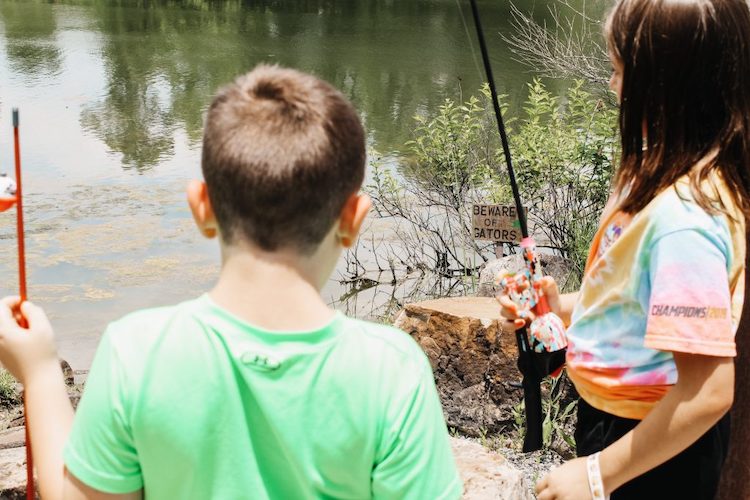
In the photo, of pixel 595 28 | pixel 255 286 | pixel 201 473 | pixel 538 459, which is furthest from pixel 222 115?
pixel 595 28

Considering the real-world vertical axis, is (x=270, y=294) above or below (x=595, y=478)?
above

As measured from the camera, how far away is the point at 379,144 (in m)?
9.23

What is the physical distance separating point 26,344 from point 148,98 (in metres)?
10.1

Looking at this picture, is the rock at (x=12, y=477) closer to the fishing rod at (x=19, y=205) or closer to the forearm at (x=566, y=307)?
the fishing rod at (x=19, y=205)

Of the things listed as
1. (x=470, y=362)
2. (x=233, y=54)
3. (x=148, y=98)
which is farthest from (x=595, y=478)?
(x=233, y=54)

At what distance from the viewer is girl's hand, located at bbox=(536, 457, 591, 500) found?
1.46 metres

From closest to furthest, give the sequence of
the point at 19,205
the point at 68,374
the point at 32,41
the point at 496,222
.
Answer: the point at 19,205 < the point at 496,222 < the point at 68,374 < the point at 32,41

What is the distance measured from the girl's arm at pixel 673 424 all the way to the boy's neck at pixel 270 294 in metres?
0.55

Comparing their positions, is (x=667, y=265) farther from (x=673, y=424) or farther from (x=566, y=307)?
(x=566, y=307)

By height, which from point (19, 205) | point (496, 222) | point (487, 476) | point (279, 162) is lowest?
point (496, 222)

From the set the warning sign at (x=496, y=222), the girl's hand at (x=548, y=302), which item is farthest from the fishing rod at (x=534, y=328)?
the warning sign at (x=496, y=222)

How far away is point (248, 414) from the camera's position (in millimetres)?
1090

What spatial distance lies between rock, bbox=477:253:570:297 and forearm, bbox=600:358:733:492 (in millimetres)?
3372

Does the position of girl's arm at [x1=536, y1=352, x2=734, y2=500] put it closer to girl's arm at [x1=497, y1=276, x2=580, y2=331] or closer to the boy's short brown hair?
girl's arm at [x1=497, y1=276, x2=580, y2=331]
